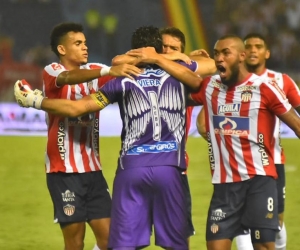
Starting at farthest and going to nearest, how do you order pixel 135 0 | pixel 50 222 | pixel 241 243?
pixel 135 0 < pixel 50 222 < pixel 241 243

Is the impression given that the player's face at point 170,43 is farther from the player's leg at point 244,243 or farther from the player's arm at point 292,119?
the player's leg at point 244,243

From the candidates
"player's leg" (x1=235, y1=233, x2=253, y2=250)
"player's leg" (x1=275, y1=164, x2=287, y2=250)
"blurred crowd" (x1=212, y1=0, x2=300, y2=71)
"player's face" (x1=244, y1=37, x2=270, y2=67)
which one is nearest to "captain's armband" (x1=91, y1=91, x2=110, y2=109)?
"player's leg" (x1=235, y1=233, x2=253, y2=250)

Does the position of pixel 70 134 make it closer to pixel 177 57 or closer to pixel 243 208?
pixel 177 57

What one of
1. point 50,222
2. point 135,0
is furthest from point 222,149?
point 135,0

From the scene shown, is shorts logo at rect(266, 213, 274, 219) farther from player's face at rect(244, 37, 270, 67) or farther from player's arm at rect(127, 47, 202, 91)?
player's face at rect(244, 37, 270, 67)

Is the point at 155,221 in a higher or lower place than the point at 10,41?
lower

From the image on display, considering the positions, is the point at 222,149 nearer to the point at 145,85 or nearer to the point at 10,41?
the point at 145,85

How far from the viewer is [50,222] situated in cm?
871

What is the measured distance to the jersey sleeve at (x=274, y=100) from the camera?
17.8 feet

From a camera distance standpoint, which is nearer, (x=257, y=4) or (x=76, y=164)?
(x=76, y=164)

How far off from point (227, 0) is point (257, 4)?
0.71 metres

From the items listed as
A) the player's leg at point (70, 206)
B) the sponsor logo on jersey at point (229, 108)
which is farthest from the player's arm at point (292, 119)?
the player's leg at point (70, 206)

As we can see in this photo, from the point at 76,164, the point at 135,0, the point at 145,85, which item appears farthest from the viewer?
the point at 135,0

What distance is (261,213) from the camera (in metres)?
5.44
